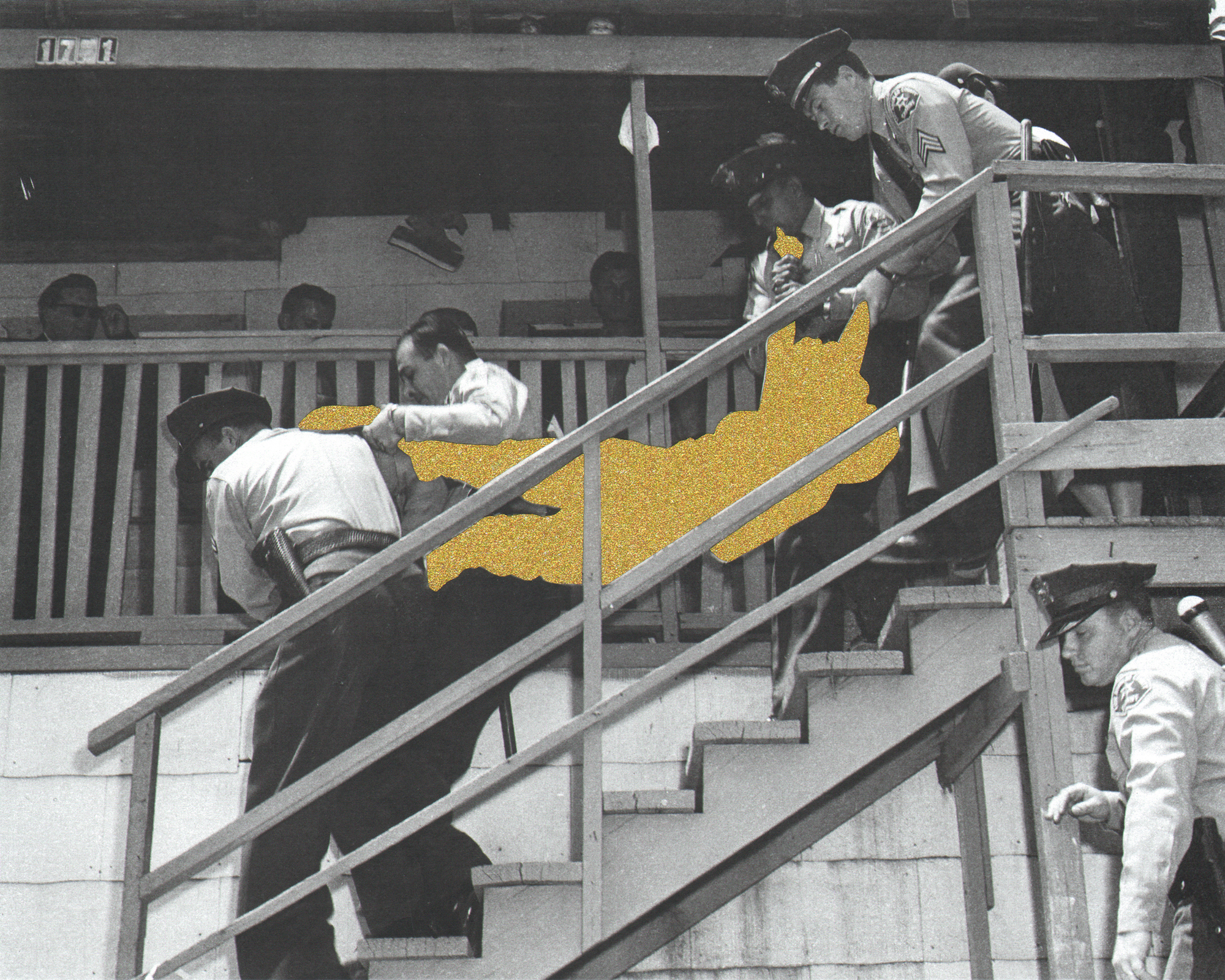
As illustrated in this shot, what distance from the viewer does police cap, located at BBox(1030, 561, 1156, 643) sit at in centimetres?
393

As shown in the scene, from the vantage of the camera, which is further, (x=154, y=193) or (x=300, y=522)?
(x=154, y=193)

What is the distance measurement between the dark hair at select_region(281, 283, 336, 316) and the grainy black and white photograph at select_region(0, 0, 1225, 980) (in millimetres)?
32

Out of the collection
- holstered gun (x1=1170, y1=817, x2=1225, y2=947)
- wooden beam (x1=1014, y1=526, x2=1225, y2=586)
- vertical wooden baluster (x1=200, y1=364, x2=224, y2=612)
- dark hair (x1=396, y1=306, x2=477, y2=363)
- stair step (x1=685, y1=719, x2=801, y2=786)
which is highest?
dark hair (x1=396, y1=306, x2=477, y2=363)

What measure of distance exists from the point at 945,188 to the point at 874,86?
20.3 inches

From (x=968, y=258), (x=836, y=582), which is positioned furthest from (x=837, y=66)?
(x=836, y=582)

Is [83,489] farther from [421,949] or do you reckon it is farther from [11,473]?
[421,949]

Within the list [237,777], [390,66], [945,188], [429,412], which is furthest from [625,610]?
[390,66]

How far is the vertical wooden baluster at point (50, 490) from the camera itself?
5.82 m

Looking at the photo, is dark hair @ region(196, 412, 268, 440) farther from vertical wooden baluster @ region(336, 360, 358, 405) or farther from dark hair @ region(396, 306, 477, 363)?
dark hair @ region(396, 306, 477, 363)

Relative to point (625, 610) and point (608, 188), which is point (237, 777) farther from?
point (608, 188)

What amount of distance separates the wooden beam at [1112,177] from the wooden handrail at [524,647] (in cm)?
64

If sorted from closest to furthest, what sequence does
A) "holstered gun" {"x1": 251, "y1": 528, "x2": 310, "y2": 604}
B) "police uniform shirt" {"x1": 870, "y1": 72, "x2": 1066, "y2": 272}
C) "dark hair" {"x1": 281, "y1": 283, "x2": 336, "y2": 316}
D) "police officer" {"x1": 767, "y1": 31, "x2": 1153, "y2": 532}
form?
"police officer" {"x1": 767, "y1": 31, "x2": 1153, "y2": 532} → "police uniform shirt" {"x1": 870, "y1": 72, "x2": 1066, "y2": 272} → "holstered gun" {"x1": 251, "y1": 528, "x2": 310, "y2": 604} → "dark hair" {"x1": 281, "y1": 283, "x2": 336, "y2": 316}

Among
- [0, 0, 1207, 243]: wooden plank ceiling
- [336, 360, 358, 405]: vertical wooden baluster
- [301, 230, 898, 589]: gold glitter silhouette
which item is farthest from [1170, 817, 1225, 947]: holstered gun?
[0, 0, 1207, 243]: wooden plank ceiling

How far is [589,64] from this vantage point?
6.45m
